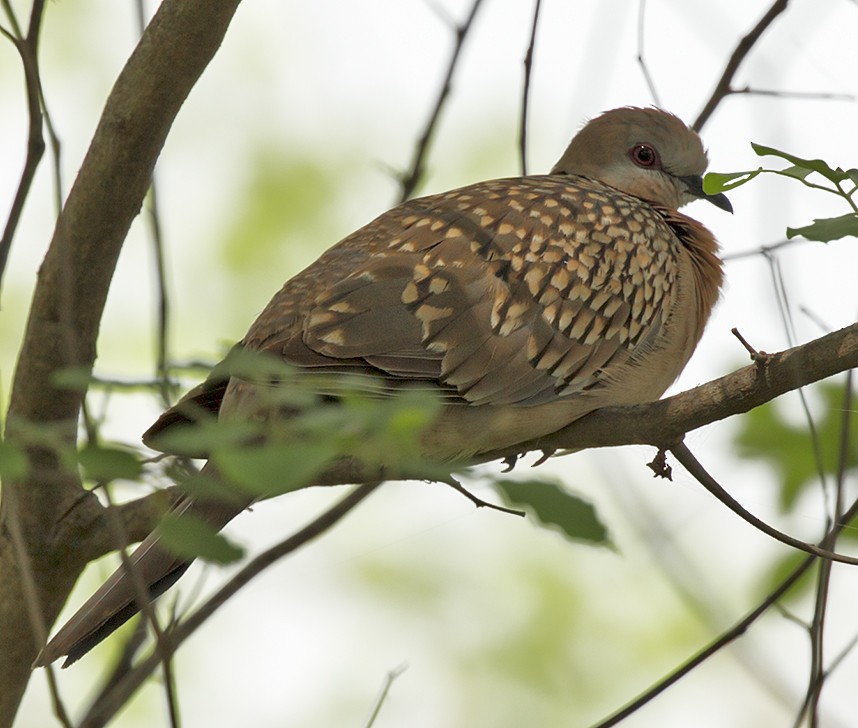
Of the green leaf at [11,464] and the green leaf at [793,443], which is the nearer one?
the green leaf at [11,464]

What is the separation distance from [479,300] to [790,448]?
4.30ft

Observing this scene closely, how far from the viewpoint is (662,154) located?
5238 mm

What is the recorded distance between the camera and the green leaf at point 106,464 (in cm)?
176

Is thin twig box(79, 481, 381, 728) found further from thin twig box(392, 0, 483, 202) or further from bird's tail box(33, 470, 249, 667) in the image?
thin twig box(392, 0, 483, 202)

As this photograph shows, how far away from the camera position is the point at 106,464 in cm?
176

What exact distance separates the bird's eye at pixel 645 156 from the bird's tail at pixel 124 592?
283 cm

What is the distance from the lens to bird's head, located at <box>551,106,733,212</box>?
5180mm

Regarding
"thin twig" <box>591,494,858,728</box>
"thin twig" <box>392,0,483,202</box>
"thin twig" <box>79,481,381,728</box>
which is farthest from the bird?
"thin twig" <box>591,494,858,728</box>

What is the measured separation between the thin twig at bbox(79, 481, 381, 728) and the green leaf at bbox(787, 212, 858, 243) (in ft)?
5.71

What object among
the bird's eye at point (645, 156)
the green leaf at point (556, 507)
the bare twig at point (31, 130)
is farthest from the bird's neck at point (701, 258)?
the green leaf at point (556, 507)

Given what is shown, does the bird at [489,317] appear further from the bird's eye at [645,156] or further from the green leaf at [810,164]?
the green leaf at [810,164]

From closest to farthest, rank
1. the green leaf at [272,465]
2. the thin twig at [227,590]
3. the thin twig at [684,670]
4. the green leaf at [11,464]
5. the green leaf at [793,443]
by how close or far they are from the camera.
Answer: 1. the green leaf at [272,465]
2. the green leaf at [11,464]
3. the thin twig at [684,670]
4. the thin twig at [227,590]
5. the green leaf at [793,443]

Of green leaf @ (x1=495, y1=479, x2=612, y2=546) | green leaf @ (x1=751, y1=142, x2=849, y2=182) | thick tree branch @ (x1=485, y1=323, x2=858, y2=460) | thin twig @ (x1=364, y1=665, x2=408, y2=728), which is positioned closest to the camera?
green leaf @ (x1=495, y1=479, x2=612, y2=546)

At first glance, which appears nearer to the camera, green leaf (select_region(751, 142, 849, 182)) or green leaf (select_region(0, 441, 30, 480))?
green leaf (select_region(0, 441, 30, 480))
